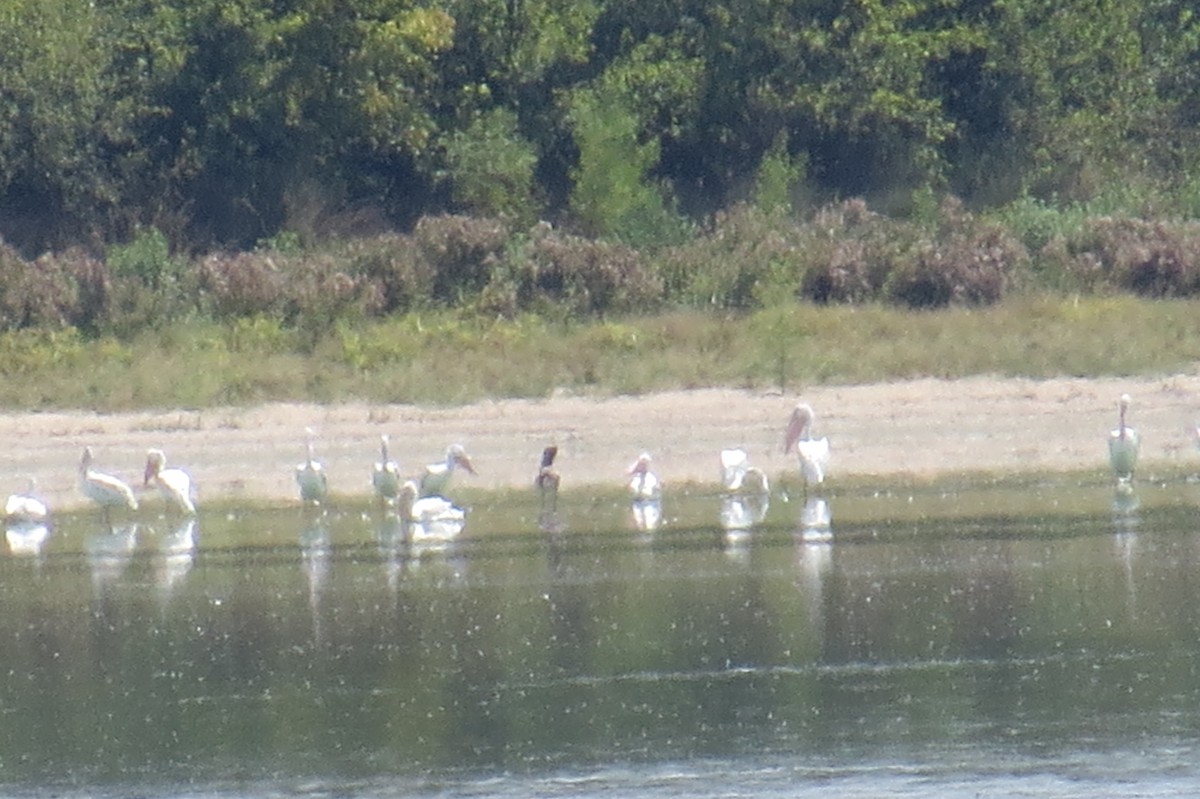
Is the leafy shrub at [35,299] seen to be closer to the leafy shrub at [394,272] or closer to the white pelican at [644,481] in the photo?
the leafy shrub at [394,272]

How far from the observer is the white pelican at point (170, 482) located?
1566cm

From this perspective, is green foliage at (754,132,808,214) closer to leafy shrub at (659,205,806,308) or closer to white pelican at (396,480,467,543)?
leafy shrub at (659,205,806,308)

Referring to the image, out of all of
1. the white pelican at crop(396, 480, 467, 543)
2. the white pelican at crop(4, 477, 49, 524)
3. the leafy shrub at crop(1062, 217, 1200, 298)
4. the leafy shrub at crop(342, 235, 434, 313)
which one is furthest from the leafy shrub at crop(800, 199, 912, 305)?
the white pelican at crop(4, 477, 49, 524)

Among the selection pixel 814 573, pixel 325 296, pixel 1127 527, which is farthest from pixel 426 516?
pixel 325 296

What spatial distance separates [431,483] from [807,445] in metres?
2.41

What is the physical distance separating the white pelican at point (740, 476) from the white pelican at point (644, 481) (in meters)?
0.47

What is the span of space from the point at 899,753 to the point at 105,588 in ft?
19.0

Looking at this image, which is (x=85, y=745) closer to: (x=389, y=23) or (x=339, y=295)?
(x=339, y=295)

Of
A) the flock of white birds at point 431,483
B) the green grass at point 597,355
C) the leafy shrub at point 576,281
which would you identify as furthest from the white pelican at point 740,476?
the leafy shrub at point 576,281

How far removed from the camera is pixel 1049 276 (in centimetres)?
2105

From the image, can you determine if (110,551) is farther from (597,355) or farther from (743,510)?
(597,355)

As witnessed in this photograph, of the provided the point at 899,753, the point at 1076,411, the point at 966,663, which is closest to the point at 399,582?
the point at 966,663

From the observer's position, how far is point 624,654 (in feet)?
36.8

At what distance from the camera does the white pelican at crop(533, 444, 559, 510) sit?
15906mm
